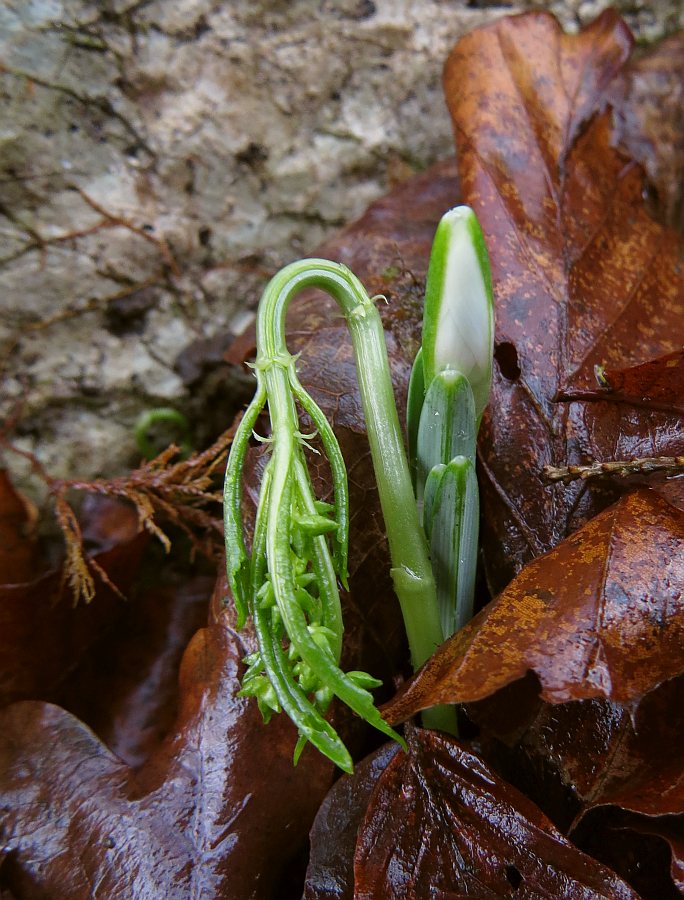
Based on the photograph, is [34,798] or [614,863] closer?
[614,863]

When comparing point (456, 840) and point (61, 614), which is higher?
point (61, 614)

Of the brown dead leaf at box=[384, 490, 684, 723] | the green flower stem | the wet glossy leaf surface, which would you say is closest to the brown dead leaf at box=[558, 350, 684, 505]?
the wet glossy leaf surface

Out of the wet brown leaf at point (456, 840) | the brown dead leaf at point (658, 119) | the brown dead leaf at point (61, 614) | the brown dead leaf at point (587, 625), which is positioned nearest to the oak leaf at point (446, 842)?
the wet brown leaf at point (456, 840)

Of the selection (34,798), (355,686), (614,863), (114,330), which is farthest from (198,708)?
(114,330)

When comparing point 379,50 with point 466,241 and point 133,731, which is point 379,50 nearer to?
point 466,241

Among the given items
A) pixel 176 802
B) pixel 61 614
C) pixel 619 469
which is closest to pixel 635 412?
pixel 619 469

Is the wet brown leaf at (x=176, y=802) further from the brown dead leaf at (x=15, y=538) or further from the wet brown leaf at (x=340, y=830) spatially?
the brown dead leaf at (x=15, y=538)

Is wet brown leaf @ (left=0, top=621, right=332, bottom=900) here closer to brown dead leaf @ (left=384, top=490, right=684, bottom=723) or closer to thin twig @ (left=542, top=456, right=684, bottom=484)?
brown dead leaf @ (left=384, top=490, right=684, bottom=723)

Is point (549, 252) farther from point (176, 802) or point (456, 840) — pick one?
point (176, 802)
